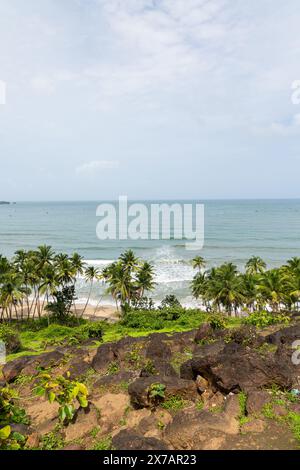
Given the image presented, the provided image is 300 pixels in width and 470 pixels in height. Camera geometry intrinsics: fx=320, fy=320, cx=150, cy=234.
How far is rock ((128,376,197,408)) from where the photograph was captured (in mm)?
13602

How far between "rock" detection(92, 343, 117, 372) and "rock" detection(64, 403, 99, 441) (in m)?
5.08

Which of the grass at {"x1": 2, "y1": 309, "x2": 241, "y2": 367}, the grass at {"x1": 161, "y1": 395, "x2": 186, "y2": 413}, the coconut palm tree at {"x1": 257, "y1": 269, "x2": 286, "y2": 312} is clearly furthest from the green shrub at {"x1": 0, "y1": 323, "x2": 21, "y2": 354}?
the coconut palm tree at {"x1": 257, "y1": 269, "x2": 286, "y2": 312}

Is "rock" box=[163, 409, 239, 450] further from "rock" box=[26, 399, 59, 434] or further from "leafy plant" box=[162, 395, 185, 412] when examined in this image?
"rock" box=[26, 399, 59, 434]

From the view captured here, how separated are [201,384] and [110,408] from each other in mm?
4196

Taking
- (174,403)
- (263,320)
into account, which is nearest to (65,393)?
(174,403)

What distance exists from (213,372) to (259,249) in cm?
8143

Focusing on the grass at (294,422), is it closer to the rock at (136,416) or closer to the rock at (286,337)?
the rock at (136,416)

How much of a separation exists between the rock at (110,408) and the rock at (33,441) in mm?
2413

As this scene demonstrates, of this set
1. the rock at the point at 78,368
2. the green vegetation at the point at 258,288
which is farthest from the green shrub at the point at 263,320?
the rock at the point at 78,368

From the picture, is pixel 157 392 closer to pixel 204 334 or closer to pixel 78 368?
pixel 78 368

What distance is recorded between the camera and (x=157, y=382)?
1408 centimetres

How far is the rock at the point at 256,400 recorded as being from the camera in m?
12.0
